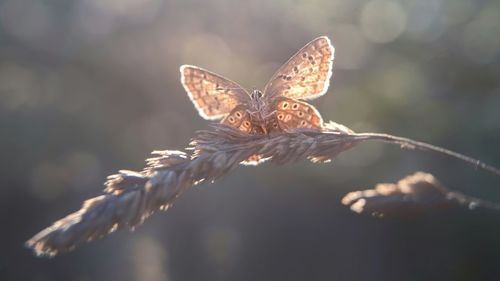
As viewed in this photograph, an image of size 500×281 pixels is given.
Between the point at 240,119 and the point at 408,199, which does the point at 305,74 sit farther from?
the point at 408,199

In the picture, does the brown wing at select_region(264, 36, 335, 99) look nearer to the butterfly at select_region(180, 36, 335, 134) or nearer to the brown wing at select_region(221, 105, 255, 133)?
the butterfly at select_region(180, 36, 335, 134)

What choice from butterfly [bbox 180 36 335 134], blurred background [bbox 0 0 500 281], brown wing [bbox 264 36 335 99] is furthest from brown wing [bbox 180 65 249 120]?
blurred background [bbox 0 0 500 281]

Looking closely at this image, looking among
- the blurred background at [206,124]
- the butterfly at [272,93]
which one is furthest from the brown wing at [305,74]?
the blurred background at [206,124]

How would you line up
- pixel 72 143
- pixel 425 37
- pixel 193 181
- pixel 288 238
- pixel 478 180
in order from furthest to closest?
pixel 425 37
pixel 72 143
pixel 288 238
pixel 478 180
pixel 193 181

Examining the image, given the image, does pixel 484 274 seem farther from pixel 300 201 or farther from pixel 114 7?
pixel 114 7

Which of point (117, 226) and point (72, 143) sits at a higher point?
point (72, 143)

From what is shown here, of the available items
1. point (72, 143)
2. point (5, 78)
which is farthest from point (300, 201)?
point (5, 78)

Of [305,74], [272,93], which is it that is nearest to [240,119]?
[272,93]
